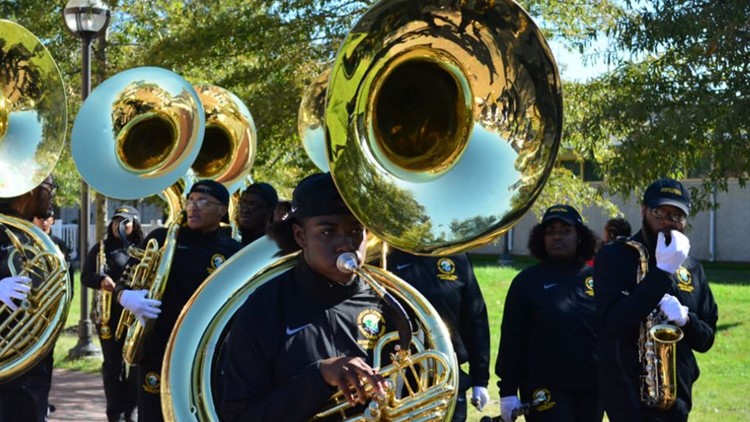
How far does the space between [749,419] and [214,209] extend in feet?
14.5

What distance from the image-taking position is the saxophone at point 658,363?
458 centimetres

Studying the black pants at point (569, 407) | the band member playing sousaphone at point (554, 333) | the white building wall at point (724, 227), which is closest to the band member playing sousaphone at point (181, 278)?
the band member playing sousaphone at point (554, 333)

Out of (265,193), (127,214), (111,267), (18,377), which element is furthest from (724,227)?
(18,377)

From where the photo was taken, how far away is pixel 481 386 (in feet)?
17.0

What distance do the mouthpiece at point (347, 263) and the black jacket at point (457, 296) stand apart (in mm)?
1956

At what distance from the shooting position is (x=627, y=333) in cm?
470

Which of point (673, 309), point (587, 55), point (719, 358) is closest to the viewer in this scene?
point (673, 309)

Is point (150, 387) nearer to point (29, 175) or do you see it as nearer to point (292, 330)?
point (29, 175)

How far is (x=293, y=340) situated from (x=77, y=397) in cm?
672

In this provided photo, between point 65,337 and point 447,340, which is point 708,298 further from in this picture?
point 65,337

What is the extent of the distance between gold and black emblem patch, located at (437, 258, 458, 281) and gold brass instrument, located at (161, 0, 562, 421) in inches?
71.8

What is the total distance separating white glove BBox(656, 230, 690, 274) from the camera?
14.4 ft

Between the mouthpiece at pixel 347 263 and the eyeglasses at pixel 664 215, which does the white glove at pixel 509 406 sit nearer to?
the eyeglasses at pixel 664 215

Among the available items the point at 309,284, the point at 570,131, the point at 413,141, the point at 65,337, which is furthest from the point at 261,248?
the point at 65,337
